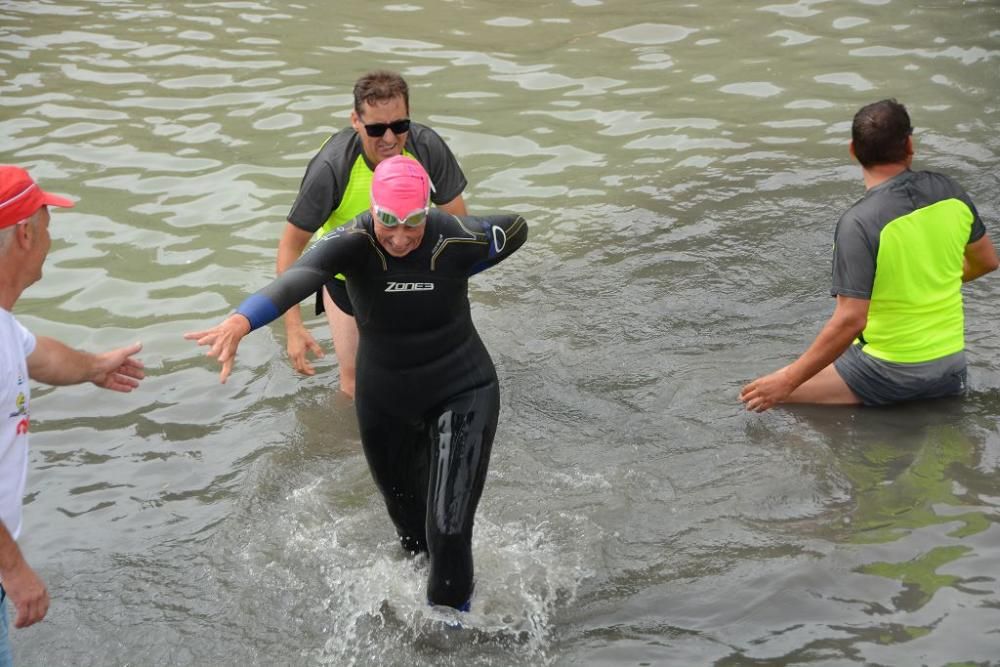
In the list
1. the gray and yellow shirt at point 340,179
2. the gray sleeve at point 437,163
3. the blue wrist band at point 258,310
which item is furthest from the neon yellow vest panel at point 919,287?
the blue wrist band at point 258,310

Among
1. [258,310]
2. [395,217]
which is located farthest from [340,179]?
[258,310]

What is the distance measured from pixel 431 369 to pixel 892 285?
2.77 m

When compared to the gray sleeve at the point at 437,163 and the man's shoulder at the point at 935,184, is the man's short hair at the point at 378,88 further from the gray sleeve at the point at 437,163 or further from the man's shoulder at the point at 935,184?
the man's shoulder at the point at 935,184

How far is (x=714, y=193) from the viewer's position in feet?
32.6

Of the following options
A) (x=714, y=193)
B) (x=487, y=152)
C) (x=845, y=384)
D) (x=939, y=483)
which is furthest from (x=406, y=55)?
(x=939, y=483)

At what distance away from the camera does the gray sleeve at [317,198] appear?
21.6ft

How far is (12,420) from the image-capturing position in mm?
3848

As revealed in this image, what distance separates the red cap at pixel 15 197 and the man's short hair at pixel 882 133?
13.6 ft

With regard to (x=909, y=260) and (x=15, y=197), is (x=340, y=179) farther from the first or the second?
(x=909, y=260)

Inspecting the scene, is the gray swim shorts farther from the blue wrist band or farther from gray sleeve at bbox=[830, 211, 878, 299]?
the blue wrist band

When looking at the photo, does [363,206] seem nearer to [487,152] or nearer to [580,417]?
[580,417]

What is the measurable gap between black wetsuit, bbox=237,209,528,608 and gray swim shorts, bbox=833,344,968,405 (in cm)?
241

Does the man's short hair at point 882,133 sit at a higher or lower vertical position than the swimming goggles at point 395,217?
higher

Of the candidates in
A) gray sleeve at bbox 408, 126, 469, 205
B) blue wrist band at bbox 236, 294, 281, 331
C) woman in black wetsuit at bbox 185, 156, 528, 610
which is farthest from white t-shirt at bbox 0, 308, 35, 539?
gray sleeve at bbox 408, 126, 469, 205
